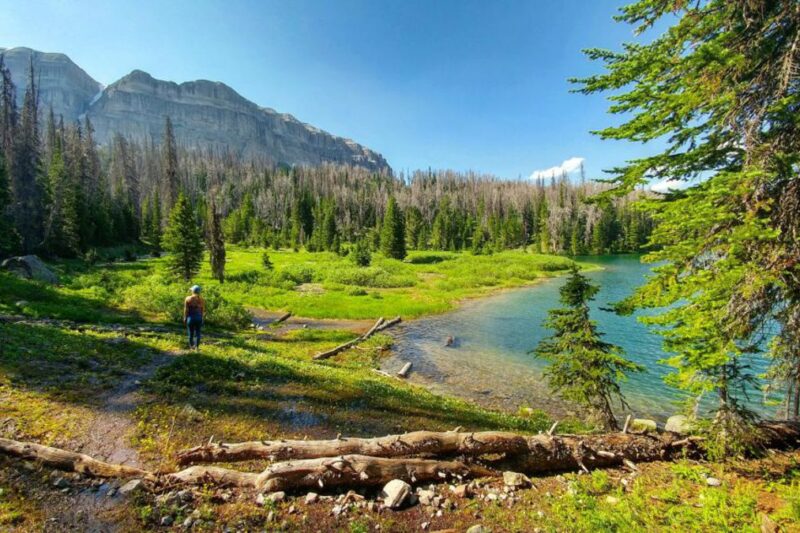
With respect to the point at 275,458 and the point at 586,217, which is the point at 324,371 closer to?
the point at 275,458

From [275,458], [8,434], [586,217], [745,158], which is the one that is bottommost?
[275,458]

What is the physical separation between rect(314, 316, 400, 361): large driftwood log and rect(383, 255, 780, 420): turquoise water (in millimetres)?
1532

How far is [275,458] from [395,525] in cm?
294

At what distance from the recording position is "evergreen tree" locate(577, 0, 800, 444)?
6.75 meters

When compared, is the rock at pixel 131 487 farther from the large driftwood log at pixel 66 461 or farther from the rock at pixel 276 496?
the rock at pixel 276 496

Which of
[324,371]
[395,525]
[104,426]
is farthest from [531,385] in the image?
[104,426]

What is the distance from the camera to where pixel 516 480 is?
8000 mm

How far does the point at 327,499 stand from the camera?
6848 mm

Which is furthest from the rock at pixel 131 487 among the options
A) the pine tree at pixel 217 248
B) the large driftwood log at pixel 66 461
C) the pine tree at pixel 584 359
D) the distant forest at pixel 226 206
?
the pine tree at pixel 217 248

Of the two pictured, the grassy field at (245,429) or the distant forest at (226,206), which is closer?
the grassy field at (245,429)

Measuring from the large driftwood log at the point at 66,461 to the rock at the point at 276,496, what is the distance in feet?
7.49

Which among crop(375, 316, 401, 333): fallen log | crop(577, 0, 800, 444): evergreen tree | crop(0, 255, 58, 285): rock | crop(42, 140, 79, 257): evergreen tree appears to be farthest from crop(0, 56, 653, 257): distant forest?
crop(375, 316, 401, 333): fallen log

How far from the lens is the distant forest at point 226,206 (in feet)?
167

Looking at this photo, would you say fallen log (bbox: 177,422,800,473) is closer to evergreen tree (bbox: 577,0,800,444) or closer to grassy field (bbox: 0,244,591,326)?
evergreen tree (bbox: 577,0,800,444)
